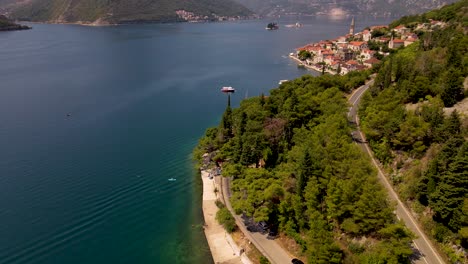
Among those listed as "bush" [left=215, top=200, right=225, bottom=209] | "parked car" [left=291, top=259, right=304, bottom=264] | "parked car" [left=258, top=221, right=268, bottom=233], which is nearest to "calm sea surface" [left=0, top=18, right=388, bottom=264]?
"bush" [left=215, top=200, right=225, bottom=209]

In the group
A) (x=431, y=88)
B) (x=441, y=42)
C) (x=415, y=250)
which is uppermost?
(x=441, y=42)

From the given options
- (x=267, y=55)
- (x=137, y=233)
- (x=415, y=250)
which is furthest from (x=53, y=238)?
(x=267, y=55)

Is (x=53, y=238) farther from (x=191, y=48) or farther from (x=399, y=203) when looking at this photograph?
(x=191, y=48)

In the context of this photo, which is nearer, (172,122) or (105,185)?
(105,185)

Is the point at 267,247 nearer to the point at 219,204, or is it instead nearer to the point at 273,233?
the point at 273,233

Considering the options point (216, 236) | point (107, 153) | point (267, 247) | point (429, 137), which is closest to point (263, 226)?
point (267, 247)
